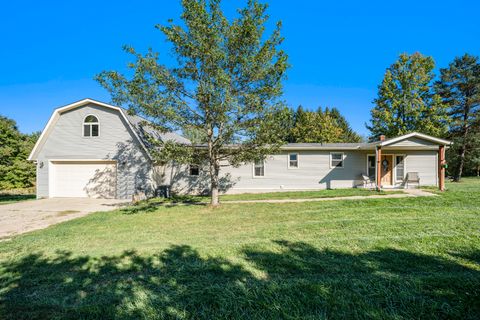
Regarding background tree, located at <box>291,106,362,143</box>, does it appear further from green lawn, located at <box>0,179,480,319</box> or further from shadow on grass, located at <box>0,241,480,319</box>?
shadow on grass, located at <box>0,241,480,319</box>

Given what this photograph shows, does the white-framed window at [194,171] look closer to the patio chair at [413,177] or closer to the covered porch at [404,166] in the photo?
the covered porch at [404,166]

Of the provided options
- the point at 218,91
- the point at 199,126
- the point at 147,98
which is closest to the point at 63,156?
the point at 147,98

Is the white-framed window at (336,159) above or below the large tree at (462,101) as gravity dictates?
below

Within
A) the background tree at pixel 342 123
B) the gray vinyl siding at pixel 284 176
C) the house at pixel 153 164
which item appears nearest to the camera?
→ the house at pixel 153 164

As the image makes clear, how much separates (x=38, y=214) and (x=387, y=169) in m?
18.8

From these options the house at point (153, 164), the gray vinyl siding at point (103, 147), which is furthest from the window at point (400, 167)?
the gray vinyl siding at point (103, 147)

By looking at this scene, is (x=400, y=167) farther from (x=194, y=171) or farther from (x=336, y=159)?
(x=194, y=171)

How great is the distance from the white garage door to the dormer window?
1.70 metres

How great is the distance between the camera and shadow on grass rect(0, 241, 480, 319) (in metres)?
2.36

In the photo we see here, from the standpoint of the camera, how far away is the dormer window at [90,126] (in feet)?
41.8

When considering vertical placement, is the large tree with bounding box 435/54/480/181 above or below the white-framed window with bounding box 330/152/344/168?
above

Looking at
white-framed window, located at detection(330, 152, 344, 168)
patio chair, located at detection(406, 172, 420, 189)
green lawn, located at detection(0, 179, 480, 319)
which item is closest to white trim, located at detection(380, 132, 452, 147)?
patio chair, located at detection(406, 172, 420, 189)

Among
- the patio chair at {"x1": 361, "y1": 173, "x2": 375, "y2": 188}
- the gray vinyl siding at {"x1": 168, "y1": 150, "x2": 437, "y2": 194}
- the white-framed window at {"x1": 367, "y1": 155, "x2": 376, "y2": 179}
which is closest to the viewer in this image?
the patio chair at {"x1": 361, "y1": 173, "x2": 375, "y2": 188}

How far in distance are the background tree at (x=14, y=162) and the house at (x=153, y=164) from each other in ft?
29.6
